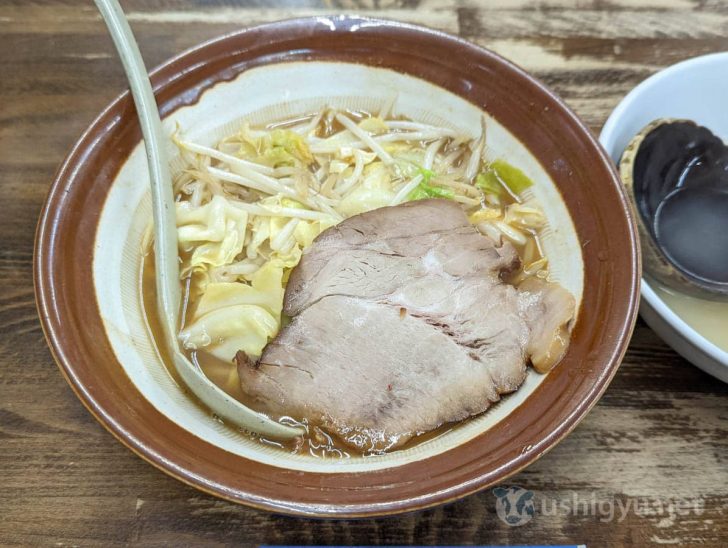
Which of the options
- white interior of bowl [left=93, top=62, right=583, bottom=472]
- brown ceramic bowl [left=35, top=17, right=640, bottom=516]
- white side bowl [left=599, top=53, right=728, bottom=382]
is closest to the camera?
brown ceramic bowl [left=35, top=17, right=640, bottom=516]

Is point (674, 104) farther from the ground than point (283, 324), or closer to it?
farther from the ground

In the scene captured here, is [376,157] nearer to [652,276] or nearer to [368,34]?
[368,34]

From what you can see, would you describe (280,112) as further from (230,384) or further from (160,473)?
(160,473)

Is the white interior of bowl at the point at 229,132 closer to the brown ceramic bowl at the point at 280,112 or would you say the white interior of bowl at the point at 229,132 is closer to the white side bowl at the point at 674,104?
the brown ceramic bowl at the point at 280,112

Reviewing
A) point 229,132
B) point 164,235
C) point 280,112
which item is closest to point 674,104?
point 280,112

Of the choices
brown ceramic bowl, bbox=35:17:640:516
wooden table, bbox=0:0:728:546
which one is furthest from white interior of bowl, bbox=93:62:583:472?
wooden table, bbox=0:0:728:546

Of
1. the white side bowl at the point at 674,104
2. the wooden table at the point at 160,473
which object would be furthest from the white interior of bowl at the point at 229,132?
the white side bowl at the point at 674,104

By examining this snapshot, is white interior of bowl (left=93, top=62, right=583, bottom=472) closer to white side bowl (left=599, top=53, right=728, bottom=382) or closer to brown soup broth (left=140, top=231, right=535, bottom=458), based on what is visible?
brown soup broth (left=140, top=231, right=535, bottom=458)
